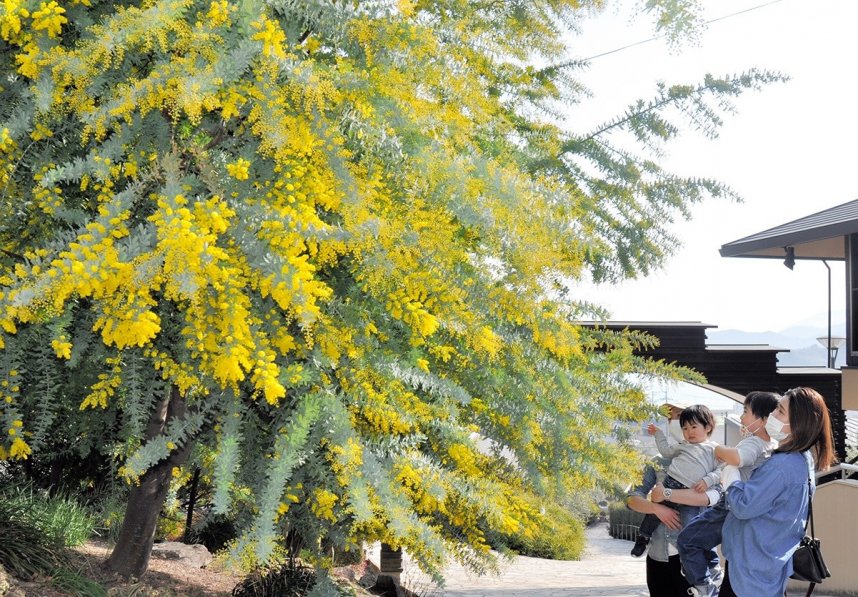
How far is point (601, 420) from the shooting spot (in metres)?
3.80

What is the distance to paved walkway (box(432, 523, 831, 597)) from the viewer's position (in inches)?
303

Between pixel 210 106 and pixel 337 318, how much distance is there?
2.94ft

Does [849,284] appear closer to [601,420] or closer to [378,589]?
[378,589]

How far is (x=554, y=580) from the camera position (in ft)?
29.4

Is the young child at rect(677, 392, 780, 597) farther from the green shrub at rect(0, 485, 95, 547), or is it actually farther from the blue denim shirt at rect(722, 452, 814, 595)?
the green shrub at rect(0, 485, 95, 547)

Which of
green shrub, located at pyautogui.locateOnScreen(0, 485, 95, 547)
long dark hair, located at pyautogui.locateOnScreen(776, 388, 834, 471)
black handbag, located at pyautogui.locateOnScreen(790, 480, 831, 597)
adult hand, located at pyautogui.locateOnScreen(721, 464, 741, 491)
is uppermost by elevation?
long dark hair, located at pyautogui.locateOnScreen(776, 388, 834, 471)

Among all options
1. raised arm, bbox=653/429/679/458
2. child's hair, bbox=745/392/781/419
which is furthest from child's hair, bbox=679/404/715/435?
child's hair, bbox=745/392/781/419

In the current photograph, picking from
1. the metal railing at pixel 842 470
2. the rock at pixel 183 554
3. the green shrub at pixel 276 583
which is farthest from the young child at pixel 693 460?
the metal railing at pixel 842 470

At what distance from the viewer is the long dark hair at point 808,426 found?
121 inches

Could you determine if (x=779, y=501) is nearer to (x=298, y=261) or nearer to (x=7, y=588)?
(x=298, y=261)

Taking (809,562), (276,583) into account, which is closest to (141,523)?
(276,583)

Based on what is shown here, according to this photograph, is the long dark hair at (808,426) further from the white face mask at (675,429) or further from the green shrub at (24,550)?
the green shrub at (24,550)

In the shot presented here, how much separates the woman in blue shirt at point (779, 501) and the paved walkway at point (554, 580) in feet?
10.2

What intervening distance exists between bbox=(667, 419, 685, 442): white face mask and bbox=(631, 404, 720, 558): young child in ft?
0.78
